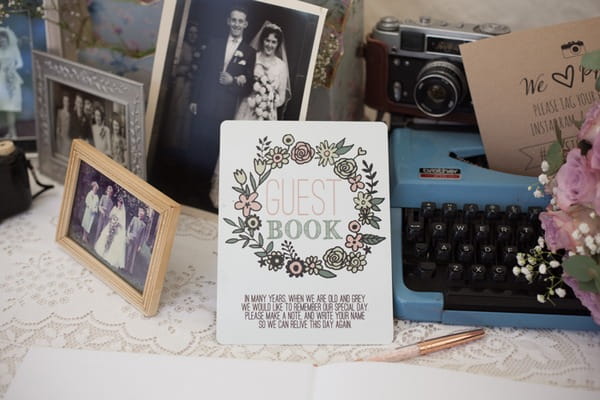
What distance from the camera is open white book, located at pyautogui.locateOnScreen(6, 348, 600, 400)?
0.80m

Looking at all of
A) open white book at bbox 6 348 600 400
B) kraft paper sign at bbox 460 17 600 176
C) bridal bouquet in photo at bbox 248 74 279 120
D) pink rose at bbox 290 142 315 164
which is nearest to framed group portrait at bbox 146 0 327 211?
bridal bouquet in photo at bbox 248 74 279 120

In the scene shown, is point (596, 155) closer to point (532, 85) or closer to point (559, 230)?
point (559, 230)

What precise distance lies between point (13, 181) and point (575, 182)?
79 cm

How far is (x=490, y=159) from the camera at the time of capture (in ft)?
3.40

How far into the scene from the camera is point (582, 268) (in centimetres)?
74

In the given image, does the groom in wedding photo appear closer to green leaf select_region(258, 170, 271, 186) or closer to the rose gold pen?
green leaf select_region(258, 170, 271, 186)

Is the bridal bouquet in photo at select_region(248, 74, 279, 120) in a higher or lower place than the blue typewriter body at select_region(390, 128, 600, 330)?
higher

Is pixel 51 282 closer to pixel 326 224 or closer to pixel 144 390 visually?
pixel 144 390

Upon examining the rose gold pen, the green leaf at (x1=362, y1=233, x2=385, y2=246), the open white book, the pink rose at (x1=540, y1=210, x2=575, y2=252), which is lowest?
the open white book

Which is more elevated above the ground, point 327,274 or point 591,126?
point 591,126

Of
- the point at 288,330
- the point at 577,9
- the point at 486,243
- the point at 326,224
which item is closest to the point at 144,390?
the point at 288,330

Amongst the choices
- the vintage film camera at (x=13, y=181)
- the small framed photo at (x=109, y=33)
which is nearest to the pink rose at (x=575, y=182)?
the small framed photo at (x=109, y=33)

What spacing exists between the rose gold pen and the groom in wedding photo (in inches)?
16.2

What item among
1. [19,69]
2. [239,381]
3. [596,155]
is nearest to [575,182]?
[596,155]
